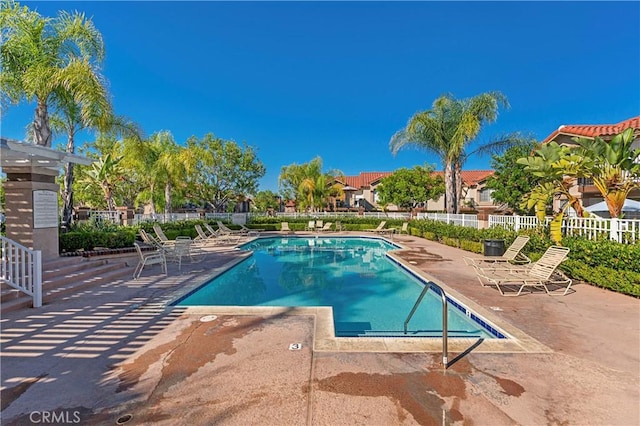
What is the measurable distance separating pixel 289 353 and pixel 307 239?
60.9ft

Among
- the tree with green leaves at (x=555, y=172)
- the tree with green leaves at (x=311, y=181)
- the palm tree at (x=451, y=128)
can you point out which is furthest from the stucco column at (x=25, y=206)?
the tree with green leaves at (x=311, y=181)

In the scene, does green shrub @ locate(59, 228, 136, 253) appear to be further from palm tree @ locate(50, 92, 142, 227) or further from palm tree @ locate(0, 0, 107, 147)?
palm tree @ locate(0, 0, 107, 147)

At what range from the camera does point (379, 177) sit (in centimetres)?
4447

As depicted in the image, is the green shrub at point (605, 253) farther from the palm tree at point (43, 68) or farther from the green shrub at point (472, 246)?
the palm tree at point (43, 68)

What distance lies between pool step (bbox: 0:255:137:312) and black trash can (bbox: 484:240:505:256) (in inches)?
496

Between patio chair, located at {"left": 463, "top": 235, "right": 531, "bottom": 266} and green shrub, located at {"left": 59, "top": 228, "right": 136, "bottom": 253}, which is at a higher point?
green shrub, located at {"left": 59, "top": 228, "right": 136, "bottom": 253}

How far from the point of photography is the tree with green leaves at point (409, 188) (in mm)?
30250

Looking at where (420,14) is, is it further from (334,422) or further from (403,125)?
(334,422)

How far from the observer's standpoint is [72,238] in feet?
32.5

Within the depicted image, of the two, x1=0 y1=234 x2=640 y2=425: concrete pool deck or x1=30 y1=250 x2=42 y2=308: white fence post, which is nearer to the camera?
x1=0 y1=234 x2=640 y2=425: concrete pool deck

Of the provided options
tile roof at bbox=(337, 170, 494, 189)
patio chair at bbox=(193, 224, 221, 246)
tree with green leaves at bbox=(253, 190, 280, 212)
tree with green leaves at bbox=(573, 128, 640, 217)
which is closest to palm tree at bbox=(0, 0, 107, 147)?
patio chair at bbox=(193, 224, 221, 246)

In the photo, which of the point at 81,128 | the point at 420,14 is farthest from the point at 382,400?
the point at 420,14

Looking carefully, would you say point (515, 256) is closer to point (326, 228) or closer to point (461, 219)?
point (461, 219)

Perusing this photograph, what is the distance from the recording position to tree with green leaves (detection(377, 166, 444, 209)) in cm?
3025
